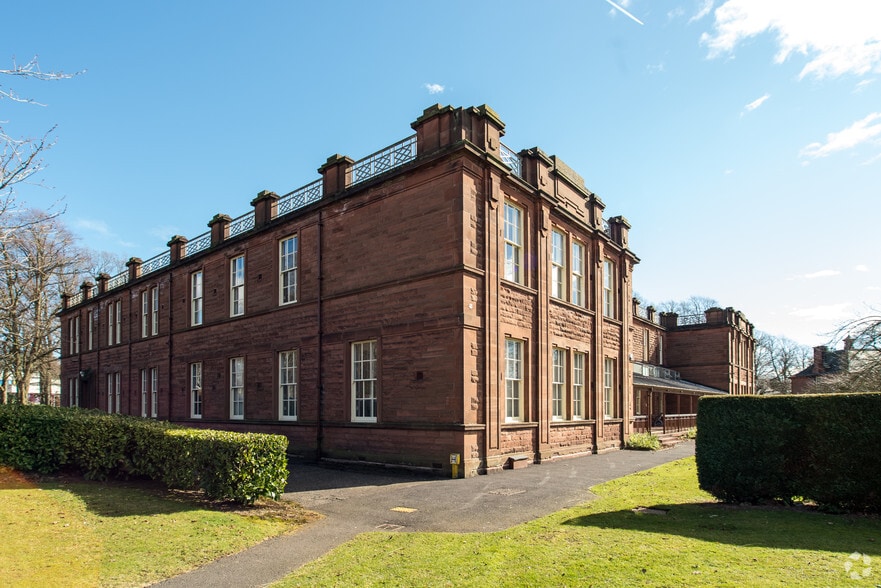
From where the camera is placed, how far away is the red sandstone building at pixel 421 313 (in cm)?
1436

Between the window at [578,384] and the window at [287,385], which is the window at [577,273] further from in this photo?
the window at [287,385]

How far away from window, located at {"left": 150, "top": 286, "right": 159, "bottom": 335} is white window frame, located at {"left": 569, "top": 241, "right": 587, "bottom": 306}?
761 inches

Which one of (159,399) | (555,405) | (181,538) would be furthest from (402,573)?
(159,399)

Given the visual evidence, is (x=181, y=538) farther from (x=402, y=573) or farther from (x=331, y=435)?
(x=331, y=435)

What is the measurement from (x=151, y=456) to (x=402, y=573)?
702 cm

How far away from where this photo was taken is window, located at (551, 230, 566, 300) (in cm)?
1869

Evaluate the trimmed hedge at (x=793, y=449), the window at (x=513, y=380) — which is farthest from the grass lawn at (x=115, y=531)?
the window at (x=513, y=380)

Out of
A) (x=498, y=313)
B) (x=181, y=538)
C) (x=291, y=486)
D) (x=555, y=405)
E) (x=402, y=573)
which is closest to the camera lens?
(x=402, y=573)

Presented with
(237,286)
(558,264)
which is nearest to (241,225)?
(237,286)

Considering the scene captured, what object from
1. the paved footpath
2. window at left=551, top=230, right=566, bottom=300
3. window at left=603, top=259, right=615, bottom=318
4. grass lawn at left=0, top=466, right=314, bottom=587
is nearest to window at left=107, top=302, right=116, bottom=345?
the paved footpath

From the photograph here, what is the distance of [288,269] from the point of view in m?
19.6

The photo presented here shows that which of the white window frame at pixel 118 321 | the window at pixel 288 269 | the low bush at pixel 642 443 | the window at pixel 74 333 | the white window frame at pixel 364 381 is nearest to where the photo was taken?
the white window frame at pixel 364 381

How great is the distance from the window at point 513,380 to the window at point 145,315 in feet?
65.9

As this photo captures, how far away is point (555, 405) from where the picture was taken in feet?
59.6
